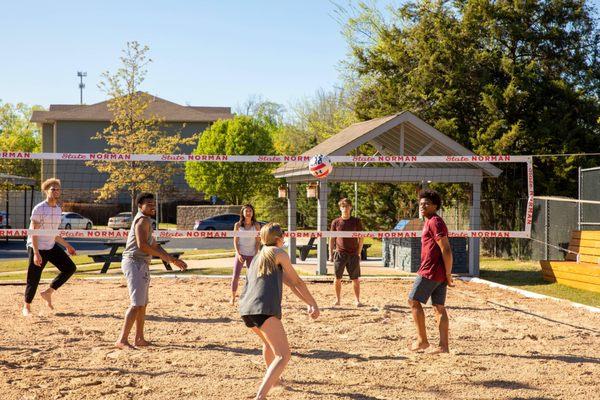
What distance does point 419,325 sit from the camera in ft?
27.4

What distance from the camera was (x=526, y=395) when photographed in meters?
6.55

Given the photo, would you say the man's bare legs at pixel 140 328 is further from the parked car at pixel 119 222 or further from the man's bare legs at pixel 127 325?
the parked car at pixel 119 222

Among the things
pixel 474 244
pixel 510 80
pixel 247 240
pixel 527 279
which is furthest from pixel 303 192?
pixel 247 240

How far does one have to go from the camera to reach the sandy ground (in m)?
6.73

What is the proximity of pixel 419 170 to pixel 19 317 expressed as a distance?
946cm

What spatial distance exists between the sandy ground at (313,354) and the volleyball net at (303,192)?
1.29 meters

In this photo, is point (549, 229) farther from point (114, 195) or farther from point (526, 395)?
point (114, 195)

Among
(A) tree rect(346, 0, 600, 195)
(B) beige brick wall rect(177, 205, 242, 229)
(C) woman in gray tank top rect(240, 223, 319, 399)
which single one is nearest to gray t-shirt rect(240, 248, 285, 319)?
(C) woman in gray tank top rect(240, 223, 319, 399)

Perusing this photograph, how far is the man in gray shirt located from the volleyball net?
8.92 feet

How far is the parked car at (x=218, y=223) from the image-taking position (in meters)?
37.6

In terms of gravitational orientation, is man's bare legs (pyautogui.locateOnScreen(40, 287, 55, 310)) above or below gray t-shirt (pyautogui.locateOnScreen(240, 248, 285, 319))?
below

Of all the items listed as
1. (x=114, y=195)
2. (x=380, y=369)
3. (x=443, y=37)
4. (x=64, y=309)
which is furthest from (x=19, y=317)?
(x=114, y=195)

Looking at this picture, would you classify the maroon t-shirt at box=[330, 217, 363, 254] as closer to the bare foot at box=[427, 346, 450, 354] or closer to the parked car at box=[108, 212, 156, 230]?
the bare foot at box=[427, 346, 450, 354]

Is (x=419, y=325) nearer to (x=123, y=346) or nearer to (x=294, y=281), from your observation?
(x=294, y=281)
